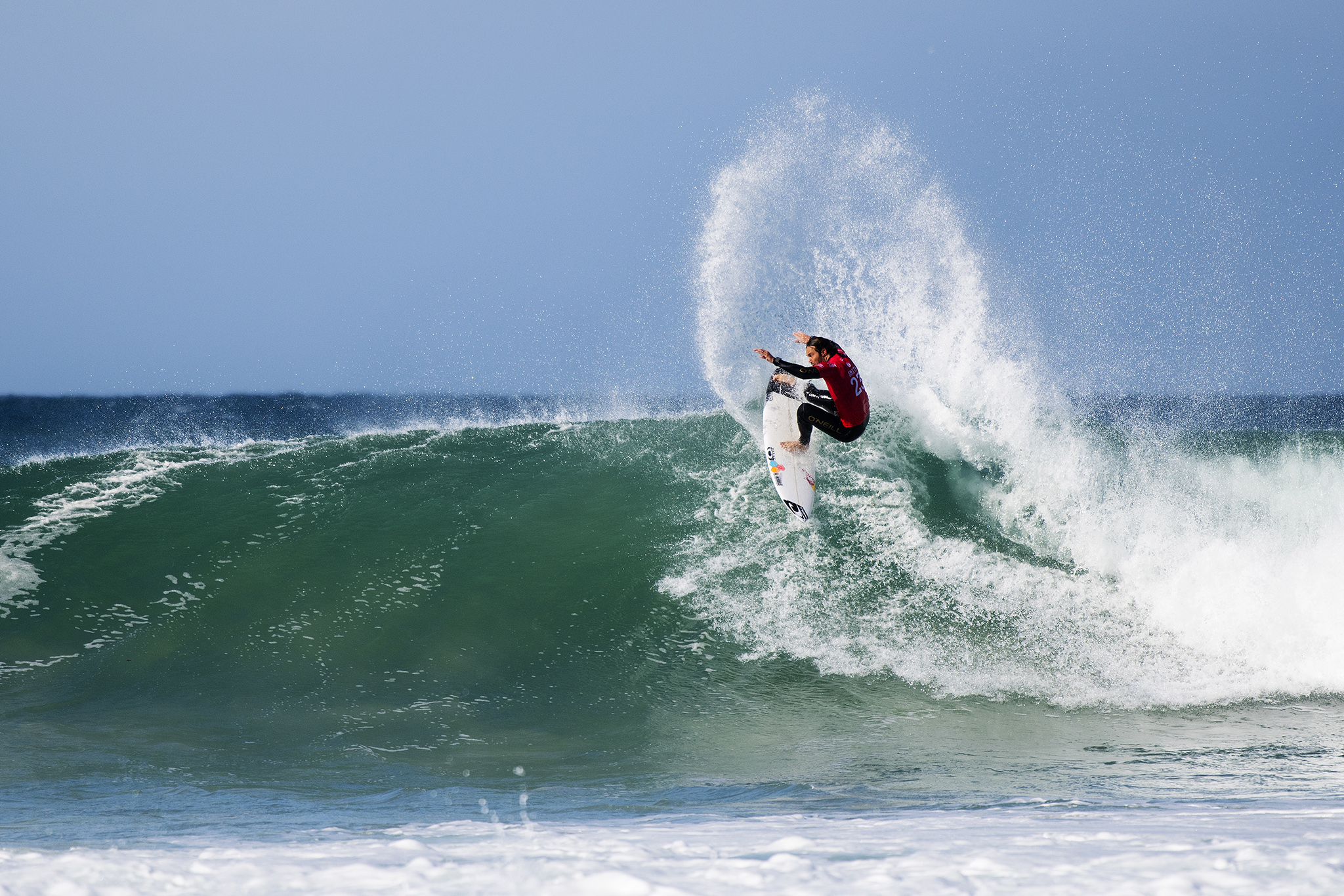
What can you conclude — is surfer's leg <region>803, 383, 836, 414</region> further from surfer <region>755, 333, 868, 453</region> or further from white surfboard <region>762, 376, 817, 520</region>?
white surfboard <region>762, 376, 817, 520</region>

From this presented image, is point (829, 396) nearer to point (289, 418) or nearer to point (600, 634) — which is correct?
point (600, 634)

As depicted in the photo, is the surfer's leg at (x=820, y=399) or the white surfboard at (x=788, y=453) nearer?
the surfer's leg at (x=820, y=399)

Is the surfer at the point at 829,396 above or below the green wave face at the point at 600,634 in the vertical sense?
above

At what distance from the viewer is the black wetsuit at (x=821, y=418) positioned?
670 cm

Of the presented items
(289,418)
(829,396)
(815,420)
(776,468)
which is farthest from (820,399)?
(289,418)

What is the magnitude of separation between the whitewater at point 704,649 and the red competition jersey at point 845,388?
132 centimetres

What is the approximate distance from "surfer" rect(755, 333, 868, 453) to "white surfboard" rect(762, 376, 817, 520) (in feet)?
0.26

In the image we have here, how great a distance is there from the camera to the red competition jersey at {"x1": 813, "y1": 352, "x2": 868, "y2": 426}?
6312mm

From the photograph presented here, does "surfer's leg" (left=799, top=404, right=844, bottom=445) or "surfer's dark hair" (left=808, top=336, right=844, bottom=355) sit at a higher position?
"surfer's dark hair" (left=808, top=336, right=844, bottom=355)

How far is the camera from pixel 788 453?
7199mm

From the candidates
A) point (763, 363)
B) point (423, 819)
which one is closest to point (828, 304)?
point (763, 363)

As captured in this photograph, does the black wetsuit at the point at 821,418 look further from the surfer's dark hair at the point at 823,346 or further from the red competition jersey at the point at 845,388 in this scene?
the surfer's dark hair at the point at 823,346

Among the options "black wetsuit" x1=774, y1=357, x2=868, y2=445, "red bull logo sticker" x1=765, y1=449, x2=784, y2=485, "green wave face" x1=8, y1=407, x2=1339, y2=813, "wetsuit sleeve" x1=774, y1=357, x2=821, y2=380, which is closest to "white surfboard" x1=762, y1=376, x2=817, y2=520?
"red bull logo sticker" x1=765, y1=449, x2=784, y2=485

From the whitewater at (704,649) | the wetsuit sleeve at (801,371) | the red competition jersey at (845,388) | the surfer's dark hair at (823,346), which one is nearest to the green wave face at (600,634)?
the whitewater at (704,649)
